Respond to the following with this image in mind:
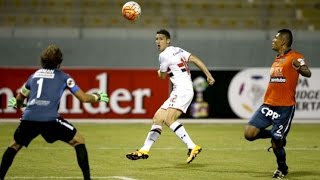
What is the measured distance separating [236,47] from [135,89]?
3.97m

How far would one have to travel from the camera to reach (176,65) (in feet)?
39.5

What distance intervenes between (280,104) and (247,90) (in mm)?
10965

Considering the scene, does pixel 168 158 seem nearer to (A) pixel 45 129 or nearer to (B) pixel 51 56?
(A) pixel 45 129

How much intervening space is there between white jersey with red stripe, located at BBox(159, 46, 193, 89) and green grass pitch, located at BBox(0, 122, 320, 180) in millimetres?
1392

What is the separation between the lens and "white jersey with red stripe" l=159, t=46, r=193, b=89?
1198 cm

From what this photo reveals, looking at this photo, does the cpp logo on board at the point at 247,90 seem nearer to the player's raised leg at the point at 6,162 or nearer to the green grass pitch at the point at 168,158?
the green grass pitch at the point at 168,158

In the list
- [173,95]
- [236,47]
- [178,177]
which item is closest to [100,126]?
[236,47]

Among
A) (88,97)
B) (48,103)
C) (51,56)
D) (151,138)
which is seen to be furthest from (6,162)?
(151,138)

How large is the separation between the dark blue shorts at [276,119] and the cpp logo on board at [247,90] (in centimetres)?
1073

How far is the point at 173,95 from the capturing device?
39.7 ft

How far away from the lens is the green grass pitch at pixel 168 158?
34.9 ft

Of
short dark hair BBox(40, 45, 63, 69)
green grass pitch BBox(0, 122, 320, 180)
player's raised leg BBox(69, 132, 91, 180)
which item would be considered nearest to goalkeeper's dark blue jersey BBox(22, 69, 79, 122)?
short dark hair BBox(40, 45, 63, 69)

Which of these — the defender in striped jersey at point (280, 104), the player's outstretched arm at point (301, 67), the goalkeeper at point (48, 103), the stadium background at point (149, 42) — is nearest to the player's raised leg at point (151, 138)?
the defender in striped jersey at point (280, 104)

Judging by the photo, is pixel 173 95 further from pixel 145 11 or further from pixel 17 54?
pixel 145 11
